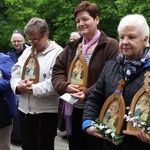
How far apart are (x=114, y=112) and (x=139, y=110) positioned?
25 centimetres

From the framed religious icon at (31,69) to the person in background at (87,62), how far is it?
28 cm

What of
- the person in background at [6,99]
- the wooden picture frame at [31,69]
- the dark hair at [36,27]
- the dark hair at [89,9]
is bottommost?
the person in background at [6,99]

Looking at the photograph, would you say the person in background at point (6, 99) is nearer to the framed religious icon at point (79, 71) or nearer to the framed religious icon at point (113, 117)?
the framed religious icon at point (79, 71)

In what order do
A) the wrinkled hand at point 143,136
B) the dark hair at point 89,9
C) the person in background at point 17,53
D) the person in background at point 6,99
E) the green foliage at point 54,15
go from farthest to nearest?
the green foliage at point 54,15
the person in background at point 17,53
the person in background at point 6,99
the dark hair at point 89,9
the wrinkled hand at point 143,136

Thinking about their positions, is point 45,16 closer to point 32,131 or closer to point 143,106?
point 32,131

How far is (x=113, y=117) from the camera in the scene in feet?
8.13

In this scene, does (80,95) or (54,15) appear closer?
(80,95)

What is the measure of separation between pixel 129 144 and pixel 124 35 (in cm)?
79

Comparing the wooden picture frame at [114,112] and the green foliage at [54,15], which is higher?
the green foliage at [54,15]

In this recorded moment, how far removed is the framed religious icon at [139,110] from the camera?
2227mm

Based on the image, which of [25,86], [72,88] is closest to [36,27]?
[25,86]

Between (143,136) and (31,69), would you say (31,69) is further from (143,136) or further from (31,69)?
(143,136)

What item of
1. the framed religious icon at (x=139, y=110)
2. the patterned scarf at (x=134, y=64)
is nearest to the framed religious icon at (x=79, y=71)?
the patterned scarf at (x=134, y=64)

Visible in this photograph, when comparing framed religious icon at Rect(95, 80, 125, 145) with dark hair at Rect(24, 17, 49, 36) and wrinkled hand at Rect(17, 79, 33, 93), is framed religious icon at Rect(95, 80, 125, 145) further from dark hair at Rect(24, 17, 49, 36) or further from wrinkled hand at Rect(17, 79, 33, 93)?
dark hair at Rect(24, 17, 49, 36)
